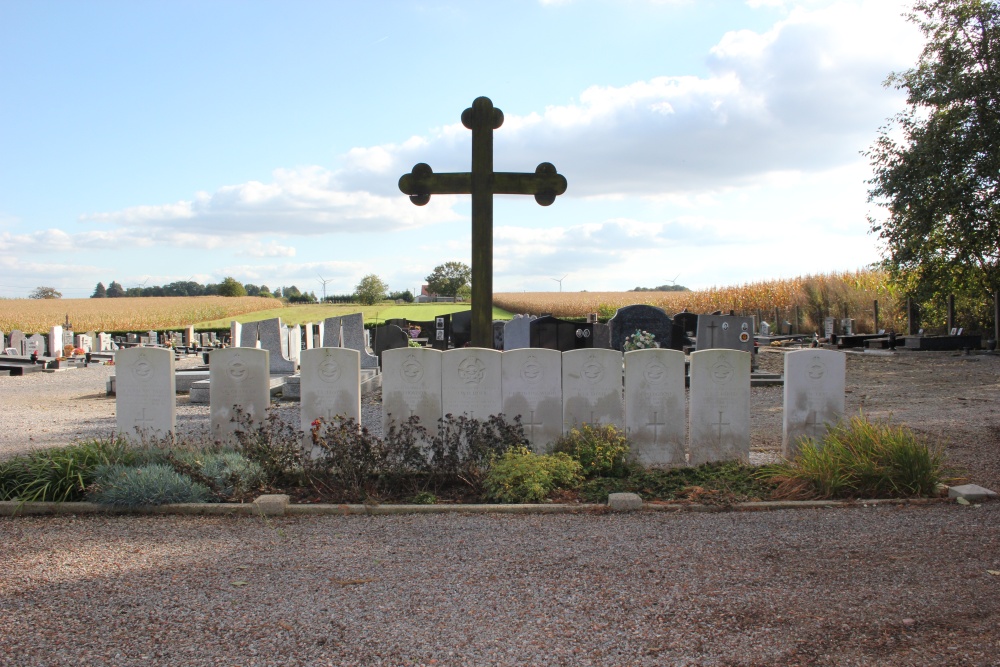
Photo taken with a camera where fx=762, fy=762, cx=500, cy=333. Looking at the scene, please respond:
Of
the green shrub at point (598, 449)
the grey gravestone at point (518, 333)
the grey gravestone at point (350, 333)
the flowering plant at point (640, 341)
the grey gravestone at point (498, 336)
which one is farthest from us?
the grey gravestone at point (498, 336)

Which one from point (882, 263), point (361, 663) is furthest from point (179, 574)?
point (882, 263)

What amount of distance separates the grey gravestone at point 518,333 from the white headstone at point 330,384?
35.1 feet

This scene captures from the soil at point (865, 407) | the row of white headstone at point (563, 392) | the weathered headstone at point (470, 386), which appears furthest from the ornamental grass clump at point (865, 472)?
the weathered headstone at point (470, 386)

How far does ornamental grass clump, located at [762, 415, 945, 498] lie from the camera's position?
6562mm

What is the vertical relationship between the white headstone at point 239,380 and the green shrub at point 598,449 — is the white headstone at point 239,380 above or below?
above

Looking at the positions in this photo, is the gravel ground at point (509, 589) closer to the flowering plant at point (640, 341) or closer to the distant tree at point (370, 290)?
the flowering plant at point (640, 341)

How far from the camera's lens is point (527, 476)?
21.5 ft

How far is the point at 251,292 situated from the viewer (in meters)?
101

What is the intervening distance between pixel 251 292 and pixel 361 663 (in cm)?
10341

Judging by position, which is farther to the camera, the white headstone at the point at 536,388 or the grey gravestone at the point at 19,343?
the grey gravestone at the point at 19,343

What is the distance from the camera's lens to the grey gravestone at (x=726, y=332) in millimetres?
17422

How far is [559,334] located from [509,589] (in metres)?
14.8

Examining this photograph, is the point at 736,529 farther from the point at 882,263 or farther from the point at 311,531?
the point at 882,263

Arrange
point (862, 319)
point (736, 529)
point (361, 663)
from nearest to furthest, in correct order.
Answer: point (361, 663), point (736, 529), point (862, 319)
